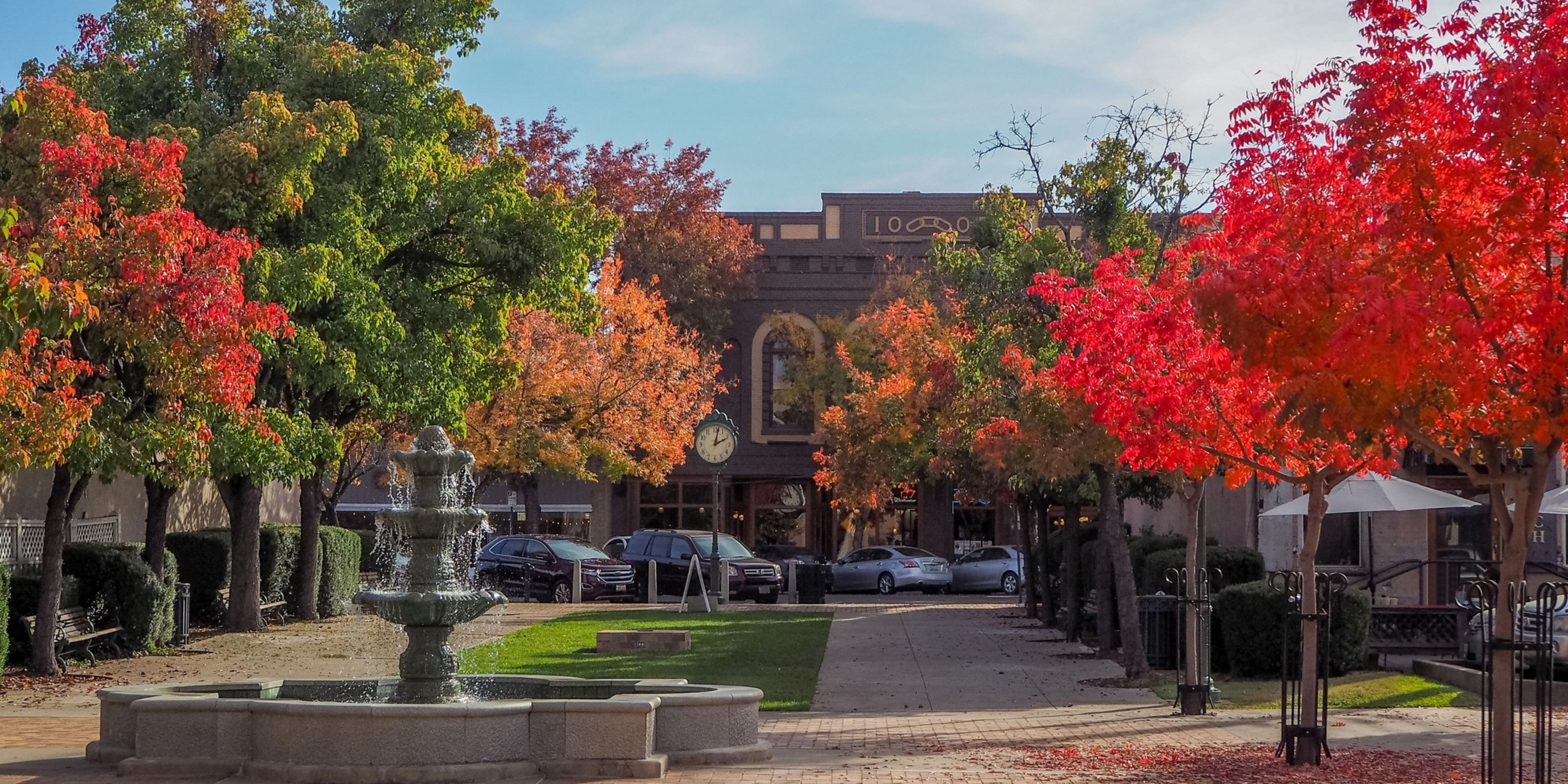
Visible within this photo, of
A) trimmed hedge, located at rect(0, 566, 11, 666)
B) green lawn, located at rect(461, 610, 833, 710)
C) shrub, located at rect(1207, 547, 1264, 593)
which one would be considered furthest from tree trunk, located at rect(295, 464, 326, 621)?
shrub, located at rect(1207, 547, 1264, 593)

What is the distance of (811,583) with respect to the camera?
3391 centimetres

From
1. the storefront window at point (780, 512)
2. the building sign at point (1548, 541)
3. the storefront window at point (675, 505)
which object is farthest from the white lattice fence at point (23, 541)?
the storefront window at point (780, 512)

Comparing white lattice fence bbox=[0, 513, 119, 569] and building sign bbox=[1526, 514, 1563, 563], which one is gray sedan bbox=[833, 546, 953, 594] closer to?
building sign bbox=[1526, 514, 1563, 563]

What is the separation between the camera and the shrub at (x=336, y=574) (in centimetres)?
2883

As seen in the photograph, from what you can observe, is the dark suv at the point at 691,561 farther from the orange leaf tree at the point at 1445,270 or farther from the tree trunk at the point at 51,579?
the orange leaf tree at the point at 1445,270

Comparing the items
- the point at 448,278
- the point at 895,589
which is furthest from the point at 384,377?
the point at 895,589

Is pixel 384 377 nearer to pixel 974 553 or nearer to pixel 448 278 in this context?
pixel 448 278

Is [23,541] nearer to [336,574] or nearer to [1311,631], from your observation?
[336,574]

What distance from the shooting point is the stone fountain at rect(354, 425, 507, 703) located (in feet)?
37.4

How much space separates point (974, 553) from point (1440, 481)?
56.6 ft

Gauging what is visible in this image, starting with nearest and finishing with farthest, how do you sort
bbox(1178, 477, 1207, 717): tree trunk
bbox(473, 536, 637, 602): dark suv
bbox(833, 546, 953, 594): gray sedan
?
bbox(1178, 477, 1207, 717): tree trunk → bbox(473, 536, 637, 602): dark suv → bbox(833, 546, 953, 594): gray sedan

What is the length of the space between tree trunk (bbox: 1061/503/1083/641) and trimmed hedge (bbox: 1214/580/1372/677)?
5.89m

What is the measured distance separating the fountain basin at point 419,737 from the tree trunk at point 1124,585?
6.89m

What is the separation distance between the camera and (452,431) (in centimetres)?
2384
